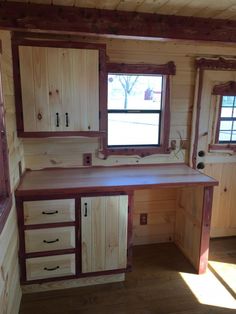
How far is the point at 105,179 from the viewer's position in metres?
2.24

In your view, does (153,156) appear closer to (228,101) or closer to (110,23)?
(228,101)

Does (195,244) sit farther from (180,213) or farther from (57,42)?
(57,42)

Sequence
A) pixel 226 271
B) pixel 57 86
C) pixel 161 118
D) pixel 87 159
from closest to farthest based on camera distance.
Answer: pixel 57 86
pixel 226 271
pixel 87 159
pixel 161 118

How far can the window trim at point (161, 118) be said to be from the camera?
96.0 inches

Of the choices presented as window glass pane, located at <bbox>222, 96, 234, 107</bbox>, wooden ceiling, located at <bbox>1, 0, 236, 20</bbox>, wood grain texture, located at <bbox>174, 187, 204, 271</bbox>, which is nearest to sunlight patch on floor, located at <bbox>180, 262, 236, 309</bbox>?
wood grain texture, located at <bbox>174, 187, 204, 271</bbox>

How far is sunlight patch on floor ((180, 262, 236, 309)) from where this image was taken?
208 cm

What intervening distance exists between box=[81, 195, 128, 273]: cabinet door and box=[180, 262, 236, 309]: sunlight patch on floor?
2.07 ft

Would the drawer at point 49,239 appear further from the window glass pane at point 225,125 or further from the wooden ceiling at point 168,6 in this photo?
the window glass pane at point 225,125

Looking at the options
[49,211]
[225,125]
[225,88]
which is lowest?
[49,211]

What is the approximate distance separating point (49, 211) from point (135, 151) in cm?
104

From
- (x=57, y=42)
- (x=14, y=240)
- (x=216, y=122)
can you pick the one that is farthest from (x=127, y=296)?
(x=57, y=42)

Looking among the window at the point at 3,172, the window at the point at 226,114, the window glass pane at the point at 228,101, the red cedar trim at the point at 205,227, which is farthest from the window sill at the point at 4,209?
the window glass pane at the point at 228,101

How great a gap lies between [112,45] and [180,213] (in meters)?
1.80

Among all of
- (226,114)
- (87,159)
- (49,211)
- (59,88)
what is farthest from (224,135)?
(49,211)
